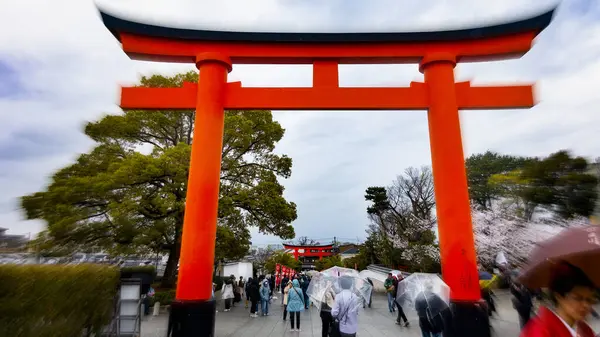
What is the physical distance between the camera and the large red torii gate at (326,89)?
685cm

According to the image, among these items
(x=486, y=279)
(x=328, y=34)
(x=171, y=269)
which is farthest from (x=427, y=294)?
(x=171, y=269)

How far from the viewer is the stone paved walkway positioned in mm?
7891

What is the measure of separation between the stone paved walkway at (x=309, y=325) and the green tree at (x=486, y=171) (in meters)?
9.58

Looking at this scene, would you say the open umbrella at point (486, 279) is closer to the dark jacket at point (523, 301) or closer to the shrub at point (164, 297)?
the dark jacket at point (523, 301)

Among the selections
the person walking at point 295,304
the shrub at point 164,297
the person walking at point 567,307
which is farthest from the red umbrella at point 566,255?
the shrub at point 164,297

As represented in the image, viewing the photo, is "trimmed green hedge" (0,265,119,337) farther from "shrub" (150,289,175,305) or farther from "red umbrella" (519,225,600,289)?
"shrub" (150,289,175,305)

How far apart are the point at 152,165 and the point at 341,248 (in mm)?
46303

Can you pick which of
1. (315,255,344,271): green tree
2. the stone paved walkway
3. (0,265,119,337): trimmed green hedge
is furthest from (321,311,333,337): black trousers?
(315,255,344,271): green tree

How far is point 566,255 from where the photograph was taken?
1631mm

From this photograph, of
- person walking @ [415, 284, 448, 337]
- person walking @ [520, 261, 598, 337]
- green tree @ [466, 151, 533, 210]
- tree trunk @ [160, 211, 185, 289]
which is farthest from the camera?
green tree @ [466, 151, 533, 210]

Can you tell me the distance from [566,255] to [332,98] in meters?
6.24

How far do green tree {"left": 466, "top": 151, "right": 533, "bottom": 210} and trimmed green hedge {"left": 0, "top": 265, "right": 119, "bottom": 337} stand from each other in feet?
63.0

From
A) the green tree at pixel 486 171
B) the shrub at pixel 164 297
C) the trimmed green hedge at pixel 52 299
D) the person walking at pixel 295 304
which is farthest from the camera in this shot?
the green tree at pixel 486 171

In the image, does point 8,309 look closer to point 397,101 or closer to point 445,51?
point 397,101
